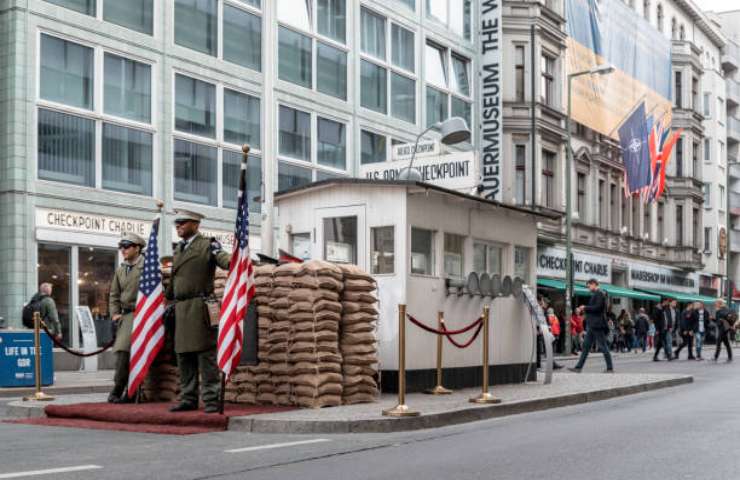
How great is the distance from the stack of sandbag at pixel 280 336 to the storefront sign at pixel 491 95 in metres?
28.6

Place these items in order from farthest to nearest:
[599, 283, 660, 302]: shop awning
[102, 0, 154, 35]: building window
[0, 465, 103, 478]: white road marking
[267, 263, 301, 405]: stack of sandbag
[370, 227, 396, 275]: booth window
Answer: [599, 283, 660, 302]: shop awning, [102, 0, 154, 35]: building window, [370, 227, 396, 275]: booth window, [267, 263, 301, 405]: stack of sandbag, [0, 465, 103, 478]: white road marking

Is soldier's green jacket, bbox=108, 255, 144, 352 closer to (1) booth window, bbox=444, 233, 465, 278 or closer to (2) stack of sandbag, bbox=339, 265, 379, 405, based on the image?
(2) stack of sandbag, bbox=339, 265, 379, 405

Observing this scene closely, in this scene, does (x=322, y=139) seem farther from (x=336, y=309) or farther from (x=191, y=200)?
(x=336, y=309)

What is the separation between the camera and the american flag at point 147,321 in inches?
472

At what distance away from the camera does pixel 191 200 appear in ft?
89.5

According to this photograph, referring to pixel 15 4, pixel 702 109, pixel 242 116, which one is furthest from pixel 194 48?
pixel 702 109

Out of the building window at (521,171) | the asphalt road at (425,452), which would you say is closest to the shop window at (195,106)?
the asphalt road at (425,452)

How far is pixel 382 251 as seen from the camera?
14.4 m

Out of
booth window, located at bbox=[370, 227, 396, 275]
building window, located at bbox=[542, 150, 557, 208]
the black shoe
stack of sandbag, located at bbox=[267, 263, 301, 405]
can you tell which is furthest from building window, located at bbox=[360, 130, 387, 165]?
the black shoe

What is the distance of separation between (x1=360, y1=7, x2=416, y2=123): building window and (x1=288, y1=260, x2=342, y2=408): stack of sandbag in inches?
877

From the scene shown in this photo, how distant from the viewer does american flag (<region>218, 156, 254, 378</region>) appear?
1097 cm

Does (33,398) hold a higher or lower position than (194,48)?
lower

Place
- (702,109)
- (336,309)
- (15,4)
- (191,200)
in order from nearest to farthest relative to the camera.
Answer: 1. (336,309)
2. (15,4)
3. (191,200)
4. (702,109)

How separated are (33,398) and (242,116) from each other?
16699 mm
